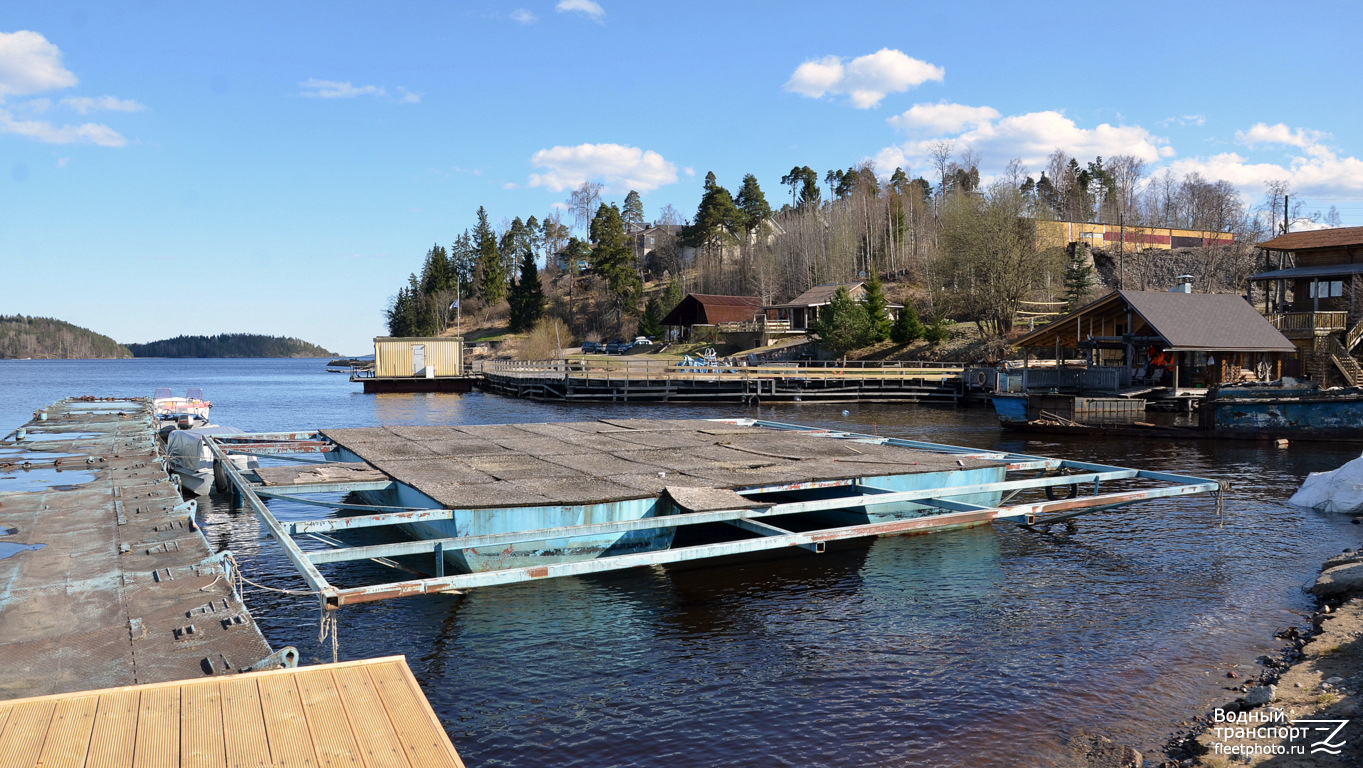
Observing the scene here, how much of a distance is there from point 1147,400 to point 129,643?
37695 millimetres

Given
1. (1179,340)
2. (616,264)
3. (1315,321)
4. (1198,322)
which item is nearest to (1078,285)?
(1315,321)

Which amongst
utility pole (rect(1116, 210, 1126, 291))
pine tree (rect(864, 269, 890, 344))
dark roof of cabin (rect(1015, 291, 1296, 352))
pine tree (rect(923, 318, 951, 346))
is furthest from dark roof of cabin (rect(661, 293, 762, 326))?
dark roof of cabin (rect(1015, 291, 1296, 352))

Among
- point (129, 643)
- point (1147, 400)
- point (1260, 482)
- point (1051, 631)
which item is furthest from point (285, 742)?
point (1147, 400)

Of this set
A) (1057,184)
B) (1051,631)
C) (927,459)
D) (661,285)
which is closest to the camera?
(1051,631)

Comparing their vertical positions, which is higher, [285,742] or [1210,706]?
[285,742]

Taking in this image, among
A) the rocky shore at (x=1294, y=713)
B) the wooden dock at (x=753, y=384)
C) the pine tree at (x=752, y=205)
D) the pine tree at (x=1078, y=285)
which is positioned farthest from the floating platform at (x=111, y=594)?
the pine tree at (x=752, y=205)

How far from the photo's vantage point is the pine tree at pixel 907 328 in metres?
65.2

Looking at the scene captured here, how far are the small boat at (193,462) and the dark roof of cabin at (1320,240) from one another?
186 feet

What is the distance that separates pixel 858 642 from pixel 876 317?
194 feet

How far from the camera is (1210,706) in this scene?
8344mm

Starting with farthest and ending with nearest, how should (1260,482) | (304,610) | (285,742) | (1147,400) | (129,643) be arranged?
(1147,400) → (1260,482) → (304,610) → (129,643) → (285,742)

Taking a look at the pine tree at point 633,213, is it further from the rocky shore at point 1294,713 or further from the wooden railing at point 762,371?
the rocky shore at point 1294,713

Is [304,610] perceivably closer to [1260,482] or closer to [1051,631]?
[1051,631]

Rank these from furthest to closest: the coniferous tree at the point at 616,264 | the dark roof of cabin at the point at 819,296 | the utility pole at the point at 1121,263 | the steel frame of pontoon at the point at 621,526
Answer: the coniferous tree at the point at 616,264 < the dark roof of cabin at the point at 819,296 < the utility pole at the point at 1121,263 < the steel frame of pontoon at the point at 621,526
